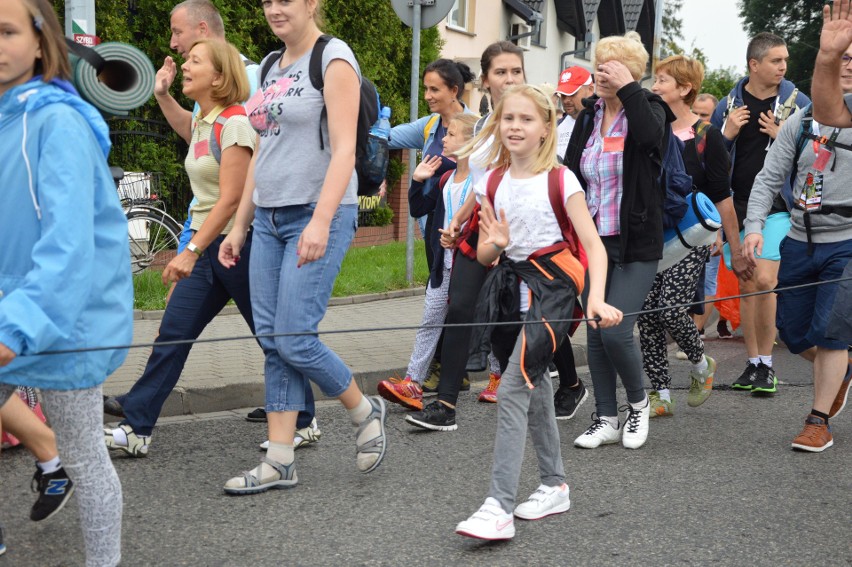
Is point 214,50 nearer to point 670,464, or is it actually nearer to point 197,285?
point 197,285

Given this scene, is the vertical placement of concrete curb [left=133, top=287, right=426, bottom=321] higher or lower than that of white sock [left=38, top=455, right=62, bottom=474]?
lower

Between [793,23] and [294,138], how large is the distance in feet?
147

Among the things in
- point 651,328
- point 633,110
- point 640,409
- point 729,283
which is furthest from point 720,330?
point 633,110

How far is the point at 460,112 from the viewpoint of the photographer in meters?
6.62

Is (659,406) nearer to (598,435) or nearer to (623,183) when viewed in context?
(598,435)

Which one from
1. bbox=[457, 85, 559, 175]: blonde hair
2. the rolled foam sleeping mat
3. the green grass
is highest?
the rolled foam sleeping mat

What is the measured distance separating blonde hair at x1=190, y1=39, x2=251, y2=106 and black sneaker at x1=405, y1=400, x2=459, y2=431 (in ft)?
6.05

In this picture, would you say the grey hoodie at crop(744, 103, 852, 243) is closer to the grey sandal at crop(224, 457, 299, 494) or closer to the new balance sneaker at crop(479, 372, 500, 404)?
the new balance sneaker at crop(479, 372, 500, 404)

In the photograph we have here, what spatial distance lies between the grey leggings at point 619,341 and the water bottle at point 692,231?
1.47ft

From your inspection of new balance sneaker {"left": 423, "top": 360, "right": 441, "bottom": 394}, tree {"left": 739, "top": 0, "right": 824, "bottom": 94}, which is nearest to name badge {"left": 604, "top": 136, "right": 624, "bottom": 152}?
new balance sneaker {"left": 423, "top": 360, "right": 441, "bottom": 394}

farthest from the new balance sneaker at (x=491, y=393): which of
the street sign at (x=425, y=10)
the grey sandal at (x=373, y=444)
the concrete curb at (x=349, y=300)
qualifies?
the street sign at (x=425, y=10)

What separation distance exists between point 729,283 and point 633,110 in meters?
4.55

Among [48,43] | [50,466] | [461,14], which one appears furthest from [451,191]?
[461,14]

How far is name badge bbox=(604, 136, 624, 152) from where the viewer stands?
533 cm
